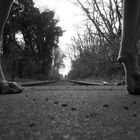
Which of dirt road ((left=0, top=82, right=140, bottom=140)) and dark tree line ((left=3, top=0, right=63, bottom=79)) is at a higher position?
dark tree line ((left=3, top=0, right=63, bottom=79))

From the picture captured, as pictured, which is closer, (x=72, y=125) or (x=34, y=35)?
(x=72, y=125)

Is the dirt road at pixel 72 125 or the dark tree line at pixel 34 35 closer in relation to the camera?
the dirt road at pixel 72 125

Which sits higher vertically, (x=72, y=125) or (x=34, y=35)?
(x=34, y=35)

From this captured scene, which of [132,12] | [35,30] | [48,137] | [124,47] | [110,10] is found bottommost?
[48,137]

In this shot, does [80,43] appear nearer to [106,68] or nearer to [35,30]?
[35,30]

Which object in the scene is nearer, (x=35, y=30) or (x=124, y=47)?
(x=124, y=47)

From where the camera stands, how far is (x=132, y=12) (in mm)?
2506

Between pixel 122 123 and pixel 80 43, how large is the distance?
117 feet

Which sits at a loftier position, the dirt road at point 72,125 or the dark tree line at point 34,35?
the dark tree line at point 34,35

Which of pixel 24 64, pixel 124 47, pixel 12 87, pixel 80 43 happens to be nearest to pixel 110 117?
pixel 124 47

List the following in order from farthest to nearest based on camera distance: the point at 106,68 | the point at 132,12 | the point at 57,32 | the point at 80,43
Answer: the point at 57,32 → the point at 80,43 → the point at 106,68 → the point at 132,12

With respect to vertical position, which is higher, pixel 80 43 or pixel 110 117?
pixel 80 43

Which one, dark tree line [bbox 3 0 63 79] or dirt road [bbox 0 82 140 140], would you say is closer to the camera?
dirt road [bbox 0 82 140 140]

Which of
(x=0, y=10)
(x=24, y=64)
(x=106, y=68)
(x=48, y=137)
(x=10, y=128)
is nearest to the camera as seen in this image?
(x=48, y=137)
